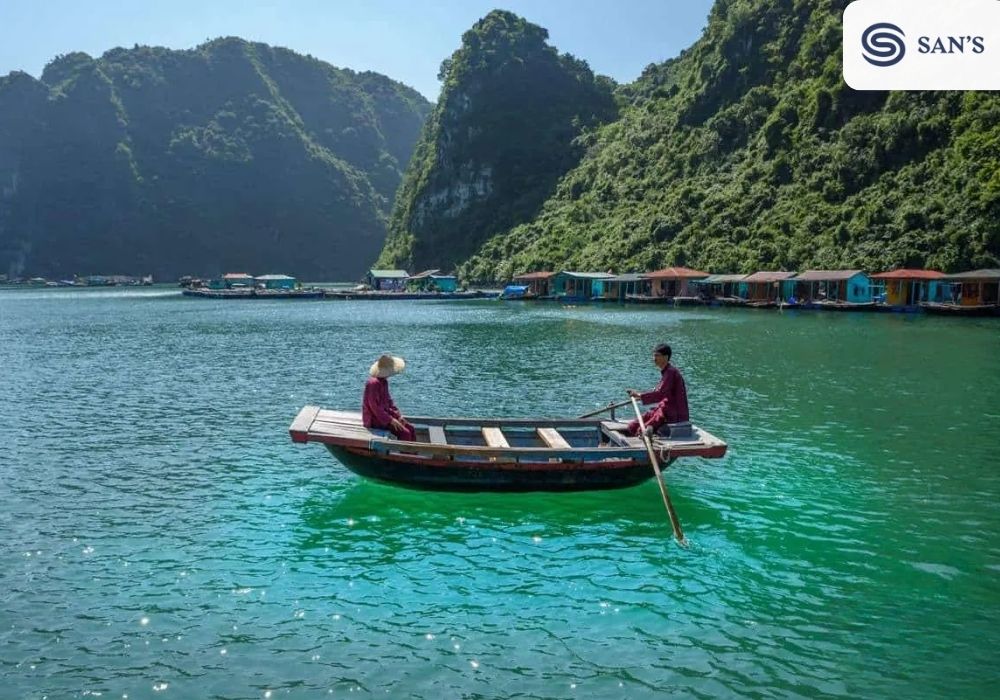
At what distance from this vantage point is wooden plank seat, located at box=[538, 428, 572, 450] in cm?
1766

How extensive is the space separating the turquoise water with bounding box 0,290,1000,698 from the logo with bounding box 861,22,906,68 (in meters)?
52.7

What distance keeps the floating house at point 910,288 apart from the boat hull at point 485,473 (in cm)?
7293

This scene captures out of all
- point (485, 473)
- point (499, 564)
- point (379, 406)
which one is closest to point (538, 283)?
point (379, 406)

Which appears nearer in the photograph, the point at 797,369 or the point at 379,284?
the point at 797,369

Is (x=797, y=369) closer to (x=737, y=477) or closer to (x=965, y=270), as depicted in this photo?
(x=737, y=477)

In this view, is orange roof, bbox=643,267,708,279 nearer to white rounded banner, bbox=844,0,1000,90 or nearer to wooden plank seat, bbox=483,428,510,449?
white rounded banner, bbox=844,0,1000,90

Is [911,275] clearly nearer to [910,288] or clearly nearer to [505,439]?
[910,288]

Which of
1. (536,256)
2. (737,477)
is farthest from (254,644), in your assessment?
(536,256)

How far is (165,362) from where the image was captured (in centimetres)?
4366

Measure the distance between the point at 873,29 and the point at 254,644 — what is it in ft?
251

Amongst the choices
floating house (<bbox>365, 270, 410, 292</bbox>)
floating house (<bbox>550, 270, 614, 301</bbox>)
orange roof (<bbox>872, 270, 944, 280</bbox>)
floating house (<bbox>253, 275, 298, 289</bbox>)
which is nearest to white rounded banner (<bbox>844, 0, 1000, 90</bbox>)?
orange roof (<bbox>872, 270, 944, 280</bbox>)

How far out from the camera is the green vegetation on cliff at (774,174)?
3447 inches

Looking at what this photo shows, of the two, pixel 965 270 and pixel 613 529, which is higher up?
pixel 965 270

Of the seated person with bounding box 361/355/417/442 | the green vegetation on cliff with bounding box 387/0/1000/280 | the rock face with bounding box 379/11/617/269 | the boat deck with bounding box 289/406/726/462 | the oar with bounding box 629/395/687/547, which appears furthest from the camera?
the rock face with bounding box 379/11/617/269
